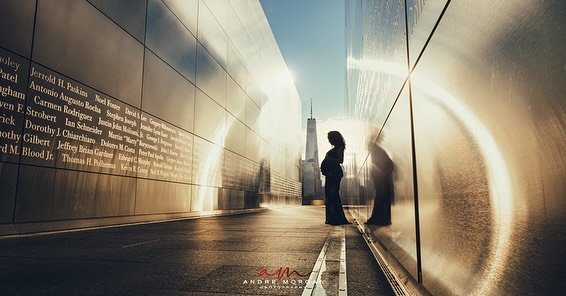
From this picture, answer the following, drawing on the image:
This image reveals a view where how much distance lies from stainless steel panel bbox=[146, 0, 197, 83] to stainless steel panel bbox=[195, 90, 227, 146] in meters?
1.02

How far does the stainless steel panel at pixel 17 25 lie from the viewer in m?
5.69

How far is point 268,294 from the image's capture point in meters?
2.38

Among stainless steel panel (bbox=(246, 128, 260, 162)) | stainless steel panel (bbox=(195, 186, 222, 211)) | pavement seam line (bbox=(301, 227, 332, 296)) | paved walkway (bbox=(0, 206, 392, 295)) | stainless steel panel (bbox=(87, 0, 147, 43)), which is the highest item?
stainless steel panel (bbox=(87, 0, 147, 43))

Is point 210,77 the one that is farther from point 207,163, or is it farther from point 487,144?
point 487,144

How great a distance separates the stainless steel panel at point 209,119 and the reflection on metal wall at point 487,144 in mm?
11127

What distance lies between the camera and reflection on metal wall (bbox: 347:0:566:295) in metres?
0.92

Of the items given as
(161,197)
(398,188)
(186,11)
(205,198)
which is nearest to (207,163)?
(205,198)

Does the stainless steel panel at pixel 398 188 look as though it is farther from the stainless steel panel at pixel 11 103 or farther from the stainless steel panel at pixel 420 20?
the stainless steel panel at pixel 11 103

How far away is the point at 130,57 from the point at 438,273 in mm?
8850

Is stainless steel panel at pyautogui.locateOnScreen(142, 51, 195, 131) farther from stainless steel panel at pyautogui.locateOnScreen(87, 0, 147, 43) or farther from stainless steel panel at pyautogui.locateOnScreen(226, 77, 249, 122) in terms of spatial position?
stainless steel panel at pyautogui.locateOnScreen(226, 77, 249, 122)

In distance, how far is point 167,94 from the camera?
422 inches

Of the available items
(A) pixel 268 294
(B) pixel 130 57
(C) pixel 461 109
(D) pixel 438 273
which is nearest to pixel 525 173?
(C) pixel 461 109

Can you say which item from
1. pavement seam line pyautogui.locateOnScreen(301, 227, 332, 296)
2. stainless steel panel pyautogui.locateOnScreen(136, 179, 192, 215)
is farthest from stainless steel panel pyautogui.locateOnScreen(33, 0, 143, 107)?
pavement seam line pyautogui.locateOnScreen(301, 227, 332, 296)

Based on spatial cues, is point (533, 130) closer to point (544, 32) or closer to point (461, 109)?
point (544, 32)
